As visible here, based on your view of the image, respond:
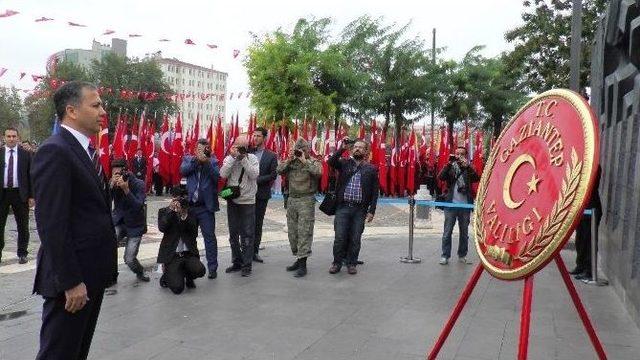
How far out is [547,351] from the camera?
439 cm

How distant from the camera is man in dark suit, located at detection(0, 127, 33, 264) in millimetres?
7730

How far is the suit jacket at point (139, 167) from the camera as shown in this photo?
1659 cm

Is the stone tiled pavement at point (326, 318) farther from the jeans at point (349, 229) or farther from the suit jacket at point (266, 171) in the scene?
the suit jacket at point (266, 171)

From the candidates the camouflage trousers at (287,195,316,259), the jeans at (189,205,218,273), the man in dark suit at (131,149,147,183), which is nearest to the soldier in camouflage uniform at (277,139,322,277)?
the camouflage trousers at (287,195,316,259)

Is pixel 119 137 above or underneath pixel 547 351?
above

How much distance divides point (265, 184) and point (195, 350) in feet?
12.7

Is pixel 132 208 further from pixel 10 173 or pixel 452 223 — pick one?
pixel 452 223

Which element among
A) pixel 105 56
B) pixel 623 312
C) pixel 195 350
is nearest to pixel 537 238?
pixel 195 350

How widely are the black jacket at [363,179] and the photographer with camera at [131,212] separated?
2.44 metres

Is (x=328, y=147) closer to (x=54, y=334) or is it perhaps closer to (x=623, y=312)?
(x=623, y=312)

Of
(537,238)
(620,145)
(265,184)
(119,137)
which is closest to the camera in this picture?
(537,238)

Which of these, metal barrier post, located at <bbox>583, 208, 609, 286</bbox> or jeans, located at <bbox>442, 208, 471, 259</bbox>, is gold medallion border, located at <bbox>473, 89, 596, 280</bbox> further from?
jeans, located at <bbox>442, 208, 471, 259</bbox>

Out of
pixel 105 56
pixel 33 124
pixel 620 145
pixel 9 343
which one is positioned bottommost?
pixel 9 343

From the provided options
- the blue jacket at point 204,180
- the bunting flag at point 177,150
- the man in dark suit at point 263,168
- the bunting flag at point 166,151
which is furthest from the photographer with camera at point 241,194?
the bunting flag at point 166,151
